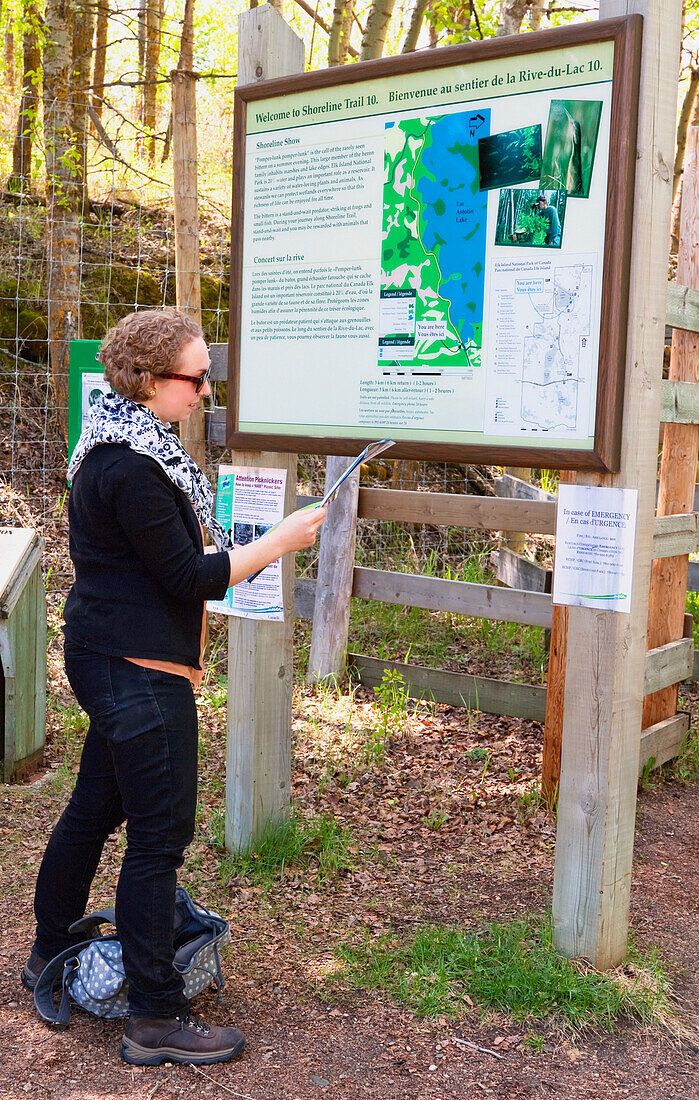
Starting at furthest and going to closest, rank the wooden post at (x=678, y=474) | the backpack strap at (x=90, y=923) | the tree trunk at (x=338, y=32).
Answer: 1. the tree trunk at (x=338, y=32)
2. the wooden post at (x=678, y=474)
3. the backpack strap at (x=90, y=923)

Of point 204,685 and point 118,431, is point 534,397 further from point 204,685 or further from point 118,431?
point 204,685

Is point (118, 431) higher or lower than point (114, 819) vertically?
higher

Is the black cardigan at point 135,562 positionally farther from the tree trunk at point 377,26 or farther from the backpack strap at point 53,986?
the tree trunk at point 377,26

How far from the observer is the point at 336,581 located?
6.09m

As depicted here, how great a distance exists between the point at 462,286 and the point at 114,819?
1967 mm

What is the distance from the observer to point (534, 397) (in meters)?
→ 2.95

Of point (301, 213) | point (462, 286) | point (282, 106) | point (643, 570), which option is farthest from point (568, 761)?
point (282, 106)

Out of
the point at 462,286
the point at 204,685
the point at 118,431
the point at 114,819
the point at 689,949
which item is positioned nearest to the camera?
the point at 118,431

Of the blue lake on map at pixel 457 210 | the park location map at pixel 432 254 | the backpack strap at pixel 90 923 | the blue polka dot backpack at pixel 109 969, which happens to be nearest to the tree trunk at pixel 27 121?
the park location map at pixel 432 254

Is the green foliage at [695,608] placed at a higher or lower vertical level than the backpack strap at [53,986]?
higher

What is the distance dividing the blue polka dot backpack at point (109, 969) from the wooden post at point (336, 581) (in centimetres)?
312

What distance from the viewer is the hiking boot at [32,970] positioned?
2.97m

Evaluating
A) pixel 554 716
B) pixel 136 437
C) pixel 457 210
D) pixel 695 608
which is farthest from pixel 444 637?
pixel 136 437

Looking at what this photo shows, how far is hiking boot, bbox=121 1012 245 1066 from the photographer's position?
2639mm
